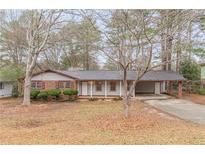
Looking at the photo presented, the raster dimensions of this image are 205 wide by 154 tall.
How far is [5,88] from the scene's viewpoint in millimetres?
27719

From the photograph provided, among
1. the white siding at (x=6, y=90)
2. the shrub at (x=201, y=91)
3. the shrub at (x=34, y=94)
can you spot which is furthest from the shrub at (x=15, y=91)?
the shrub at (x=201, y=91)

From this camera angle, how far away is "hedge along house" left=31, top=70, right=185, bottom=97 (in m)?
25.5

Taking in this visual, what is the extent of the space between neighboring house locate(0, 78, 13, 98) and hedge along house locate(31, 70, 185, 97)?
3.10 m

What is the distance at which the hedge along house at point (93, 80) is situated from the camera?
25.5 meters

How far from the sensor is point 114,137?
30.5 feet

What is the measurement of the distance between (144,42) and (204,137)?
5.20 m

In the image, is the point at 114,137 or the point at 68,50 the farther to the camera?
the point at 68,50

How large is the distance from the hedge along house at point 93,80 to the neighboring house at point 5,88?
3.10 metres

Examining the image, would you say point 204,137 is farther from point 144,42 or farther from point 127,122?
point 144,42

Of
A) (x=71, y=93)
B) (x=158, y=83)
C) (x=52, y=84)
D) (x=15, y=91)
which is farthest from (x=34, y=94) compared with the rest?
(x=158, y=83)

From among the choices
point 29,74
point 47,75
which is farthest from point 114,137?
point 47,75

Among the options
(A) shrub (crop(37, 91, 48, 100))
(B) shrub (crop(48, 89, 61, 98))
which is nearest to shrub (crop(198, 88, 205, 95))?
(B) shrub (crop(48, 89, 61, 98))

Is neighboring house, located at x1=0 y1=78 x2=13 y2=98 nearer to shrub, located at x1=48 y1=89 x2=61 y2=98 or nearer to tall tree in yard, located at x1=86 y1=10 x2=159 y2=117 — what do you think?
shrub, located at x1=48 y1=89 x2=61 y2=98

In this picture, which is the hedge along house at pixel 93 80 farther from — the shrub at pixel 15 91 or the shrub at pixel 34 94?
the shrub at pixel 15 91
